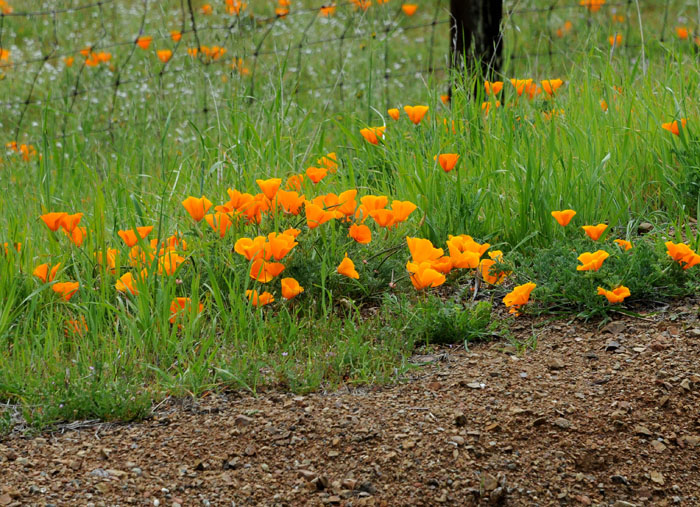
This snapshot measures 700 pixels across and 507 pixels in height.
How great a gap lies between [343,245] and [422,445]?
96 centimetres

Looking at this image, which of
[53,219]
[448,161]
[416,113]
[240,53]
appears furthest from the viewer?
[240,53]

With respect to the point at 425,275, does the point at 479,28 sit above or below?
above

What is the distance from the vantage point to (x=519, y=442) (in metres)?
2.10

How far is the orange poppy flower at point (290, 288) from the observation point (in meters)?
2.58

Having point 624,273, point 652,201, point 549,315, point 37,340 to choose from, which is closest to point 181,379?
point 37,340

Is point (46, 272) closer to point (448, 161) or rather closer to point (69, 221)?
point (69, 221)

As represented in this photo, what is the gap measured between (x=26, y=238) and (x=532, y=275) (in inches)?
71.9

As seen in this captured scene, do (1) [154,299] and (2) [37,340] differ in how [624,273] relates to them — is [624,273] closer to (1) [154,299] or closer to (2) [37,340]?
(1) [154,299]

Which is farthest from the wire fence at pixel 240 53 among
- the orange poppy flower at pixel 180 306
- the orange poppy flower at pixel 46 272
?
the orange poppy flower at pixel 180 306

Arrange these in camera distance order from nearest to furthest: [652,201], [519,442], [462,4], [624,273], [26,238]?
1. [519,442]
2. [624,273]
3. [26,238]
4. [652,201]
5. [462,4]

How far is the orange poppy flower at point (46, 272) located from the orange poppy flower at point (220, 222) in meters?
0.53

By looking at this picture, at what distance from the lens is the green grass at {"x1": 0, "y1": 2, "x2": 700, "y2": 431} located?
244 cm

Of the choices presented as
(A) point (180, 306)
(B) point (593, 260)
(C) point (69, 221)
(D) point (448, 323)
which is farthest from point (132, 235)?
(B) point (593, 260)

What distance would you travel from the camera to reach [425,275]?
8.31ft
